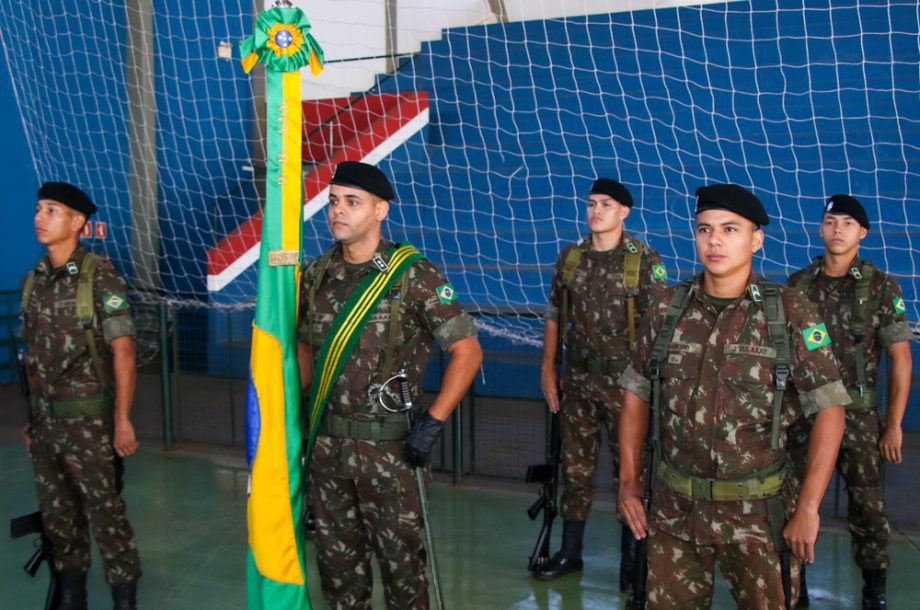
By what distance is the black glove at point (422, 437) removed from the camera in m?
2.84

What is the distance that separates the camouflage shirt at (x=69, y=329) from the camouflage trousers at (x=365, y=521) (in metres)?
1.10

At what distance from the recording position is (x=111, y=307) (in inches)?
139

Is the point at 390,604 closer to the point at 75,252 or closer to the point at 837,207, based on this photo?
the point at 75,252

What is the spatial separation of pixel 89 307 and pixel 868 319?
123 inches

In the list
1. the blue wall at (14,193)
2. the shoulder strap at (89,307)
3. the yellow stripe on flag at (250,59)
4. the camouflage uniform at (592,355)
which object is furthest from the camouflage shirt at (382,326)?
the blue wall at (14,193)

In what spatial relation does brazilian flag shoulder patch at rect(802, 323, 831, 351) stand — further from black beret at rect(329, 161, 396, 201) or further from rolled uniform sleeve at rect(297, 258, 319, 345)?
rolled uniform sleeve at rect(297, 258, 319, 345)

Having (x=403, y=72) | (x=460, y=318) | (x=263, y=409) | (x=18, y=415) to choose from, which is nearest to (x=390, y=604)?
(x=263, y=409)

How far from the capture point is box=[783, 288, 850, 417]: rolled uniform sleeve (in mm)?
2377

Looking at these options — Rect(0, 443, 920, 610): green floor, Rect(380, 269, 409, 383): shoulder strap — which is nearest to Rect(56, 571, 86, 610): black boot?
Rect(0, 443, 920, 610): green floor

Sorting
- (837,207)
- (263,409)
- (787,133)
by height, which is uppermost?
(787,133)

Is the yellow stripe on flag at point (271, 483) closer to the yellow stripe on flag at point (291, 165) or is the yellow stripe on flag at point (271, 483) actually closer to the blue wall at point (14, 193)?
the yellow stripe on flag at point (291, 165)

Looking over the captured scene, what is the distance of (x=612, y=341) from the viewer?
3977mm

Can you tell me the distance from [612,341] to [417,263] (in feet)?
4.17

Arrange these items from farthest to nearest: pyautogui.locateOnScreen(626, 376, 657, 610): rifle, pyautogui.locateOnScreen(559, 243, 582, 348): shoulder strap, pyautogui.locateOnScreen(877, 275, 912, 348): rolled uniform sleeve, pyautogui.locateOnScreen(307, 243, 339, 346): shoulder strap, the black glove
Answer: pyautogui.locateOnScreen(559, 243, 582, 348): shoulder strap, pyautogui.locateOnScreen(877, 275, 912, 348): rolled uniform sleeve, pyautogui.locateOnScreen(307, 243, 339, 346): shoulder strap, the black glove, pyautogui.locateOnScreen(626, 376, 657, 610): rifle
